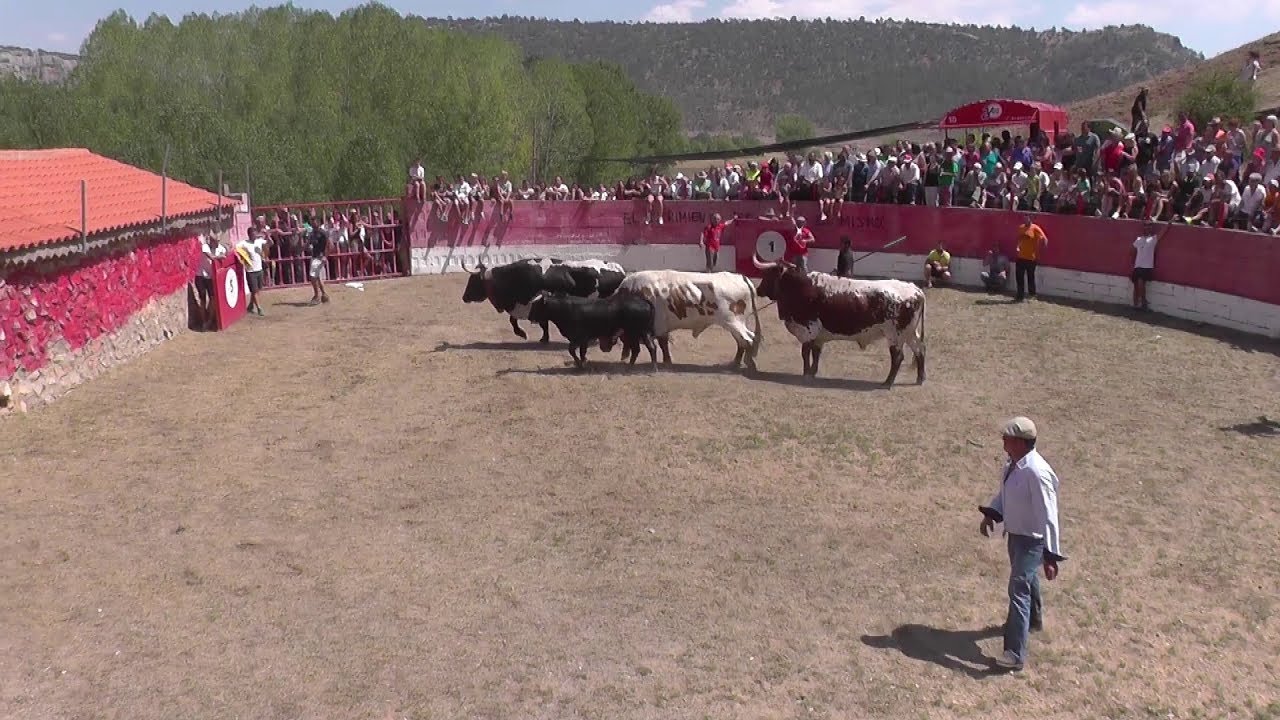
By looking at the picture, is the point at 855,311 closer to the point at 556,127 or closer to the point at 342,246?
the point at 342,246

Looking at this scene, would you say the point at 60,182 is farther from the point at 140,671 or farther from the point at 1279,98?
the point at 1279,98

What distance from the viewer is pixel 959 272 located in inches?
920

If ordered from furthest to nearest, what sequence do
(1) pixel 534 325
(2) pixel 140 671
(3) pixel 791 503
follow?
(1) pixel 534 325 → (3) pixel 791 503 → (2) pixel 140 671

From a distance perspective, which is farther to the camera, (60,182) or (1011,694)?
(60,182)

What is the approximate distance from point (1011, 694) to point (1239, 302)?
1335cm

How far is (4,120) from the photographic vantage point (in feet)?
129

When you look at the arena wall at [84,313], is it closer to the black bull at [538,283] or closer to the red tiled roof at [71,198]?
the red tiled roof at [71,198]

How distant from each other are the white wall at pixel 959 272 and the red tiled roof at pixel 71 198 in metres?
6.05

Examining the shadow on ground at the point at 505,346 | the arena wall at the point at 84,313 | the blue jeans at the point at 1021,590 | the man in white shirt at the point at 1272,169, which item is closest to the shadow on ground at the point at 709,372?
the shadow on ground at the point at 505,346

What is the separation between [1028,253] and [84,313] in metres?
15.9

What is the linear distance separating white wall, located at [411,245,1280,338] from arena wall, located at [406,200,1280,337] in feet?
0.07

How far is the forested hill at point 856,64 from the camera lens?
125875 millimetres

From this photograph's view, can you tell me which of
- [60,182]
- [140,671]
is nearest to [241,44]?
[60,182]

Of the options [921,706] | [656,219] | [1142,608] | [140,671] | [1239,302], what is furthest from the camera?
[656,219]
